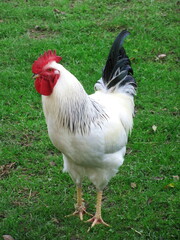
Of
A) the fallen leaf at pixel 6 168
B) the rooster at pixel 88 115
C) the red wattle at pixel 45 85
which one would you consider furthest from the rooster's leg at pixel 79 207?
the red wattle at pixel 45 85

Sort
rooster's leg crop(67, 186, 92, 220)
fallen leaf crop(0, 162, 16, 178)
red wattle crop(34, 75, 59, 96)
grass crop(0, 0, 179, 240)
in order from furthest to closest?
fallen leaf crop(0, 162, 16, 178)
rooster's leg crop(67, 186, 92, 220)
grass crop(0, 0, 179, 240)
red wattle crop(34, 75, 59, 96)

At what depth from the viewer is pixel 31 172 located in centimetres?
534

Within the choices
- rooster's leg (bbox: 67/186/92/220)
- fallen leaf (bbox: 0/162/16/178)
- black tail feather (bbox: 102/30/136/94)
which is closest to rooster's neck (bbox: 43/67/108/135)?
black tail feather (bbox: 102/30/136/94)

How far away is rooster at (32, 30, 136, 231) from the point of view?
12.5 ft

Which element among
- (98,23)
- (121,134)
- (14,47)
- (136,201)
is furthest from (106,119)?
(98,23)

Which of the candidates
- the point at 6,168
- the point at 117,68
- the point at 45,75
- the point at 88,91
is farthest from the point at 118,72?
the point at 88,91

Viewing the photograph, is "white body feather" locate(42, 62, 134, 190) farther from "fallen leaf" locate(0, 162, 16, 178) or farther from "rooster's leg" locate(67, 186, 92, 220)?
"fallen leaf" locate(0, 162, 16, 178)

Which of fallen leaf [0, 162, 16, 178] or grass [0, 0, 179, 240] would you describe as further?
fallen leaf [0, 162, 16, 178]

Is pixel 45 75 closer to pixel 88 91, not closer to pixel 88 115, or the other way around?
pixel 88 115

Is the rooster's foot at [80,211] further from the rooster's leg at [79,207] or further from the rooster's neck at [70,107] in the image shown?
the rooster's neck at [70,107]

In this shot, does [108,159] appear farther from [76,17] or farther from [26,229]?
[76,17]

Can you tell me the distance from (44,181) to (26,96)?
1977 mm

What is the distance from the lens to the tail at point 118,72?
472 cm

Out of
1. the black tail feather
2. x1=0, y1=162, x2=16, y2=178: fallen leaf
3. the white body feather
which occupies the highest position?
the black tail feather
